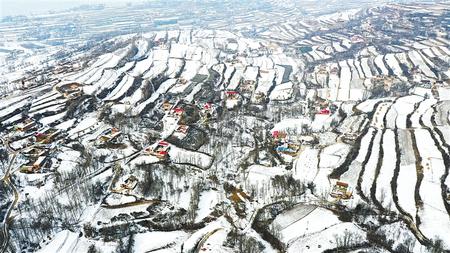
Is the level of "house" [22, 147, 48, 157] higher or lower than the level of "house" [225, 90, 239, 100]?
lower

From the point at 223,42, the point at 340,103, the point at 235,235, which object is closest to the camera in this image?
the point at 235,235

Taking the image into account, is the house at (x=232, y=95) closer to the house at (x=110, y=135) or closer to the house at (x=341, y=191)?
the house at (x=110, y=135)

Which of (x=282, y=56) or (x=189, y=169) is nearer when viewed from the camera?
(x=189, y=169)

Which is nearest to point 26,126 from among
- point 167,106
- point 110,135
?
point 110,135

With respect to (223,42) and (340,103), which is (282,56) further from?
(340,103)

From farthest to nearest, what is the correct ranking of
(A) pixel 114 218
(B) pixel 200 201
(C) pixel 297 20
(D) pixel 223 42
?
(C) pixel 297 20
(D) pixel 223 42
(B) pixel 200 201
(A) pixel 114 218

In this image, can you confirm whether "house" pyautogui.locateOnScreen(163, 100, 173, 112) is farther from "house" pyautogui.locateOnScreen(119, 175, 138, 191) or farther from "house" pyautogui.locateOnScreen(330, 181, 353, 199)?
"house" pyautogui.locateOnScreen(330, 181, 353, 199)

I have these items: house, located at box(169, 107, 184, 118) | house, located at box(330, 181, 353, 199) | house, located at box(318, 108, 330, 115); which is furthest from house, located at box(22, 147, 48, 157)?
house, located at box(318, 108, 330, 115)

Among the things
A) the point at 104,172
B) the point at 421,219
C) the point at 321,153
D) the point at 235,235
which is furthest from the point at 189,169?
the point at 421,219
